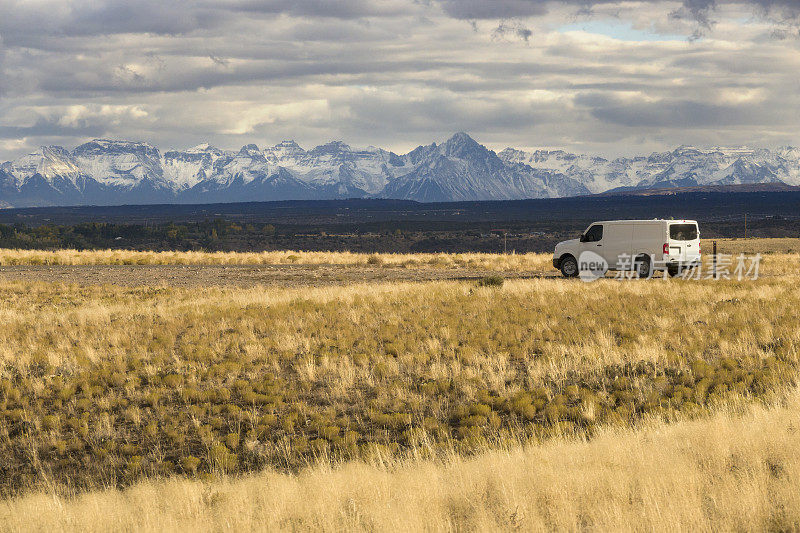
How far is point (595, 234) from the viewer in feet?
96.9

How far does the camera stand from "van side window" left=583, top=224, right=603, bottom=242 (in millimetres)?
29398

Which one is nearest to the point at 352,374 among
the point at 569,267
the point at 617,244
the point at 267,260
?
the point at 617,244

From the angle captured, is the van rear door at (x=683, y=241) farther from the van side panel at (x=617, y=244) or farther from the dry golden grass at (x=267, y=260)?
the dry golden grass at (x=267, y=260)

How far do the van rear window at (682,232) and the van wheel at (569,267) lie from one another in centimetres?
401

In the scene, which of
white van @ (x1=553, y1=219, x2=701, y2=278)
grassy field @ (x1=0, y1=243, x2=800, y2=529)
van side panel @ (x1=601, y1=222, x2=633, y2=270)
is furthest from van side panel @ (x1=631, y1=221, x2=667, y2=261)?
grassy field @ (x1=0, y1=243, x2=800, y2=529)

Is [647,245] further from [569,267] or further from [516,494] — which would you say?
[516,494]

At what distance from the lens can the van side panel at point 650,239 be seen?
27.9 meters

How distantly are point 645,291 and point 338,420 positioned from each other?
14.2 metres

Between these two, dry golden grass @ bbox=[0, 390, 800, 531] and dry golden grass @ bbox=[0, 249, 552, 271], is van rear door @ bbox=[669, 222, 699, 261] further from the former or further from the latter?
dry golden grass @ bbox=[0, 390, 800, 531]

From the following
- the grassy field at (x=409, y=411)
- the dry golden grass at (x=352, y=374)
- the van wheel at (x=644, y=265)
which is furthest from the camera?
the van wheel at (x=644, y=265)

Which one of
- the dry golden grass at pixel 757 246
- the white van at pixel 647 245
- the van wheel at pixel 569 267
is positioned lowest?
the dry golden grass at pixel 757 246

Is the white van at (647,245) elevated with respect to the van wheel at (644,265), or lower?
elevated

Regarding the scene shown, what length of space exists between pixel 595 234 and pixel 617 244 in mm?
1021

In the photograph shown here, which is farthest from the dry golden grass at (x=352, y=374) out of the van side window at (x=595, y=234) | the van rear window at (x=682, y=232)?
the van side window at (x=595, y=234)
